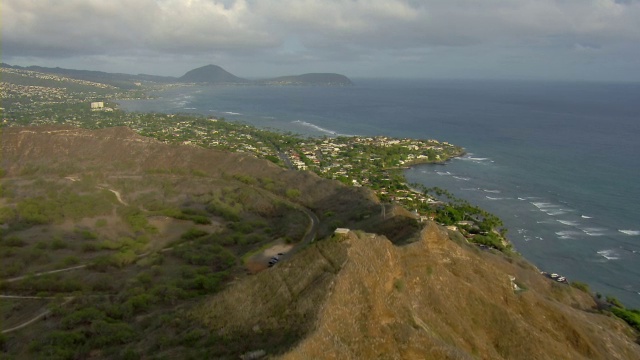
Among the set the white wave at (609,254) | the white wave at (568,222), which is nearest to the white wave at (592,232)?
the white wave at (568,222)

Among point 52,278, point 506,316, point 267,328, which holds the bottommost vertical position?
point 52,278

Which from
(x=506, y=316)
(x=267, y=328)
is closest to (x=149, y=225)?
(x=267, y=328)

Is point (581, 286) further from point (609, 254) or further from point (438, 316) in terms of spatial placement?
point (438, 316)

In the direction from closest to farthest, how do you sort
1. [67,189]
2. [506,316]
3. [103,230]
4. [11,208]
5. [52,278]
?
[506,316]
[52,278]
[103,230]
[11,208]
[67,189]

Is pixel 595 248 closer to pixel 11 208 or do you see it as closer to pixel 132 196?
pixel 132 196

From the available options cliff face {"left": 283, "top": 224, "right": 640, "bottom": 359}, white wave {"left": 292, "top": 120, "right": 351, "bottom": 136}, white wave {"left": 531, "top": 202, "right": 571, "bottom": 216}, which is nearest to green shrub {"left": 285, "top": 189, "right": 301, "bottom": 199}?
cliff face {"left": 283, "top": 224, "right": 640, "bottom": 359}

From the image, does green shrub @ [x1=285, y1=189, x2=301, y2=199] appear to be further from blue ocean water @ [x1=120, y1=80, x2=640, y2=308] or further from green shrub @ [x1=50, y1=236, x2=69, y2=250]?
blue ocean water @ [x1=120, y1=80, x2=640, y2=308]

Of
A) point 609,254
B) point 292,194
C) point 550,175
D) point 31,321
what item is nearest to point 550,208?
point 609,254
